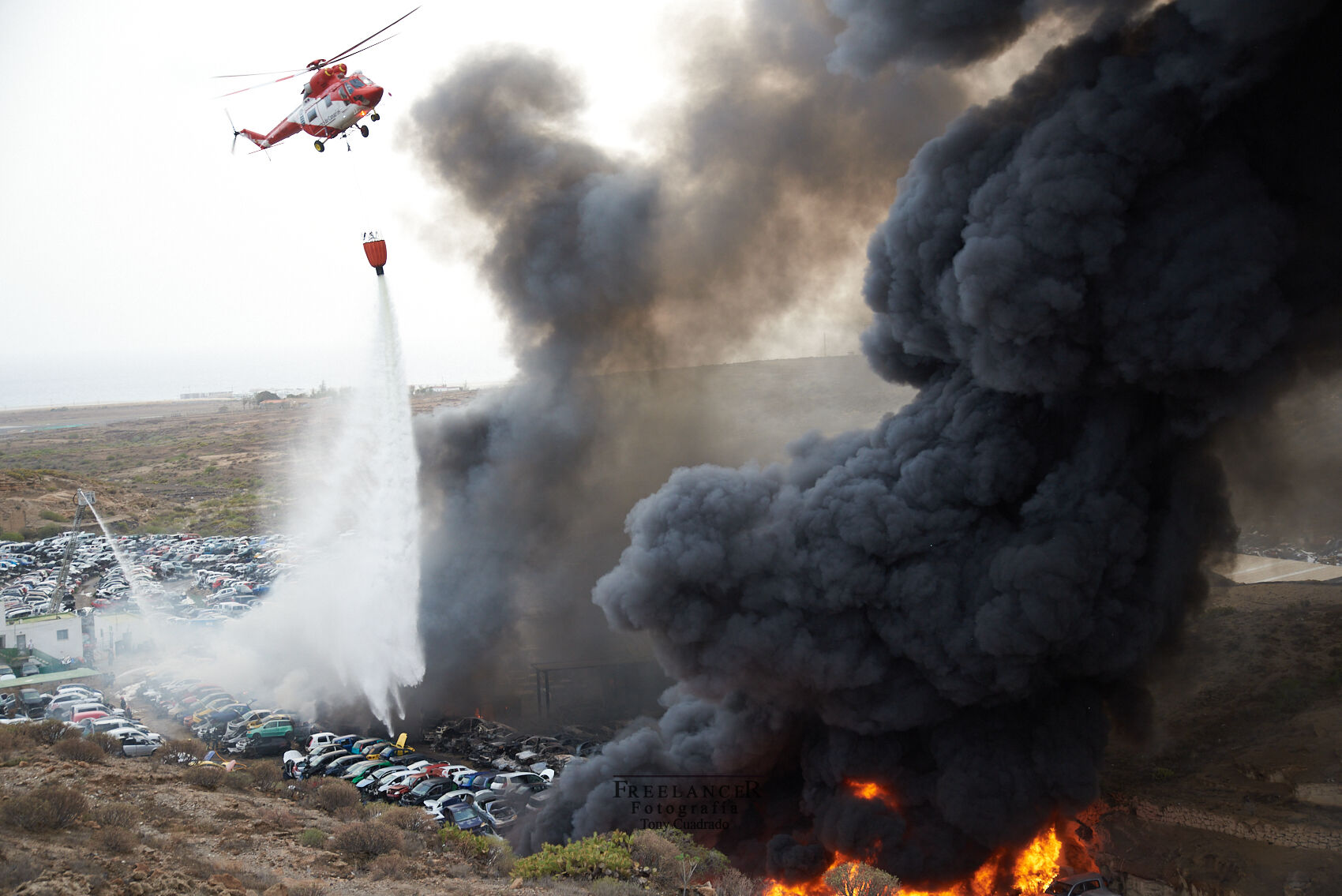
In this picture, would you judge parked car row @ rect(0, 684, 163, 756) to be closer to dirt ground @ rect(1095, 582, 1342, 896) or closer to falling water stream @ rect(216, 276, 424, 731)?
falling water stream @ rect(216, 276, 424, 731)

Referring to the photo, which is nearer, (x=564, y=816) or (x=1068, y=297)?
(x=1068, y=297)

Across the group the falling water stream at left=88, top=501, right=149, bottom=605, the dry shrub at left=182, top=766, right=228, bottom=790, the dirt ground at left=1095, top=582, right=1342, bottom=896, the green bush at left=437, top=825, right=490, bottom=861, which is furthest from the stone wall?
the falling water stream at left=88, top=501, right=149, bottom=605

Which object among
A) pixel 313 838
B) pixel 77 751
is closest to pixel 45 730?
pixel 77 751

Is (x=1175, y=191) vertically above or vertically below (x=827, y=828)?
above

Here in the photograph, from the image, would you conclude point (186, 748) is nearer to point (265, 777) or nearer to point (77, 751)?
point (77, 751)

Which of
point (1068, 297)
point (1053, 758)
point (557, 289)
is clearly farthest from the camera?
point (557, 289)

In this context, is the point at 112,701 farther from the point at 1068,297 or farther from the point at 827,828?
the point at 1068,297

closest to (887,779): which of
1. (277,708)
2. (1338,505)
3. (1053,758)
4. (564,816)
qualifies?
(1053,758)
